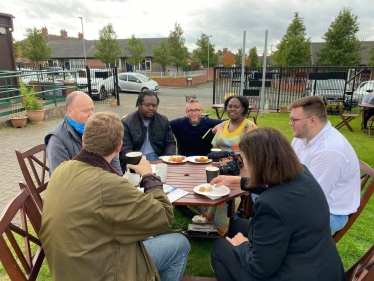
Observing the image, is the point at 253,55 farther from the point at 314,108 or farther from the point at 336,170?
the point at 336,170

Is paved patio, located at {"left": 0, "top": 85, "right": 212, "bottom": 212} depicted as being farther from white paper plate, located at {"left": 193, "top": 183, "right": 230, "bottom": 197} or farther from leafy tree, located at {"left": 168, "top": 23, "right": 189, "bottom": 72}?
leafy tree, located at {"left": 168, "top": 23, "right": 189, "bottom": 72}

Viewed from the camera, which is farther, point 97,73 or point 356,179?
point 97,73

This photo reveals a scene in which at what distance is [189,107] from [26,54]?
34145 millimetres

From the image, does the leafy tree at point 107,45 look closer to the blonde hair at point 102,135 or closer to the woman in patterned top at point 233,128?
the woman in patterned top at point 233,128

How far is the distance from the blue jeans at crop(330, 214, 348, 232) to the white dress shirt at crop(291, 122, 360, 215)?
0.12 feet

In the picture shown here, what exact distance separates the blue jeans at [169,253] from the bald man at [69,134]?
70 centimetres

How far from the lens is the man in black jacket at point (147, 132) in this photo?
3.52 metres

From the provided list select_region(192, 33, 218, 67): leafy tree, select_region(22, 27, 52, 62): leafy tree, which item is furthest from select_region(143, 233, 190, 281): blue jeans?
select_region(192, 33, 218, 67): leafy tree

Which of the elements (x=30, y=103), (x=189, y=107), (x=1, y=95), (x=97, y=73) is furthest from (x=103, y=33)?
(x=189, y=107)

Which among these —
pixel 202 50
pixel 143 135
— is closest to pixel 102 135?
pixel 143 135

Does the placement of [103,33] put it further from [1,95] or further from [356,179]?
[356,179]

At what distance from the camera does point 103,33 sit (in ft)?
99.5

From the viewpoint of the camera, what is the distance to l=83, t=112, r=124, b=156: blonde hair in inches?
57.6

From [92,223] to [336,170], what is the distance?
1.77m
